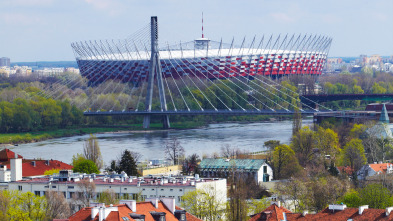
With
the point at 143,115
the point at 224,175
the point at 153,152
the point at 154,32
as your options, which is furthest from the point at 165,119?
the point at 224,175

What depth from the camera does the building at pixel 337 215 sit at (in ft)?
57.2

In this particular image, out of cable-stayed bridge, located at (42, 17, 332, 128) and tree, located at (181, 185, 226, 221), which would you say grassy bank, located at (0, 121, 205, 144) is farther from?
tree, located at (181, 185, 226, 221)

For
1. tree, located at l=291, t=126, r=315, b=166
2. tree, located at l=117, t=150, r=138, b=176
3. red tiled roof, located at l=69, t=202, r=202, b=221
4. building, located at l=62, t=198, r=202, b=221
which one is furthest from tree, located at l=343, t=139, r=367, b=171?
red tiled roof, located at l=69, t=202, r=202, b=221

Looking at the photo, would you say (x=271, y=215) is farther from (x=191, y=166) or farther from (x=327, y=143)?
(x=327, y=143)

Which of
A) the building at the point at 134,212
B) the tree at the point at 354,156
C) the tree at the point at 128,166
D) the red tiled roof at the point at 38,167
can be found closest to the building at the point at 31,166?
the red tiled roof at the point at 38,167

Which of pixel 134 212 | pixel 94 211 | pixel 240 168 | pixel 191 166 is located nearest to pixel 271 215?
pixel 134 212

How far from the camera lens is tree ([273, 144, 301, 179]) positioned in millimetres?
33844

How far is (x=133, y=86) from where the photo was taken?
80.1 metres

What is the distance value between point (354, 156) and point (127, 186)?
11.6 metres

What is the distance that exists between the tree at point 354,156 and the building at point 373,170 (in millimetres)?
791

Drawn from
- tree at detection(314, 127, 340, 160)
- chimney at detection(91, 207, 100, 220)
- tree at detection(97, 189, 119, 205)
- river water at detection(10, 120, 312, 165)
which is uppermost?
chimney at detection(91, 207, 100, 220)

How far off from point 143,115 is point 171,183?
36333 millimetres

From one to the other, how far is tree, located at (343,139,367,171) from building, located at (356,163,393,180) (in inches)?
31.2

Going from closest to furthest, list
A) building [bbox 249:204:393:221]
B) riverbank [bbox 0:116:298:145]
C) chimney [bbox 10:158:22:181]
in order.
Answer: building [bbox 249:204:393:221], chimney [bbox 10:158:22:181], riverbank [bbox 0:116:298:145]
